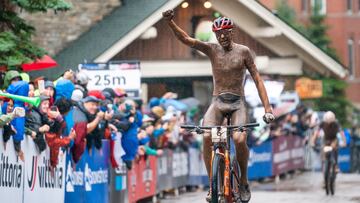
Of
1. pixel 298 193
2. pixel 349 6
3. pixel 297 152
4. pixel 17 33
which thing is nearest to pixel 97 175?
pixel 17 33

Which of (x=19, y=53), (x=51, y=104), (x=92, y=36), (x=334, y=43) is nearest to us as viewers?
(x=51, y=104)

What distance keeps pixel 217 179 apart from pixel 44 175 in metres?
2.97

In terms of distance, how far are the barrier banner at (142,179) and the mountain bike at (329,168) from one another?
3.69 meters

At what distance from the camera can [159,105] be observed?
2384 centimetres

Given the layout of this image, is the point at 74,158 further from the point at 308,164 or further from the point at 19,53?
the point at 308,164

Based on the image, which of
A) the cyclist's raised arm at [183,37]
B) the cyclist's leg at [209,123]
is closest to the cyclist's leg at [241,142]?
the cyclist's leg at [209,123]

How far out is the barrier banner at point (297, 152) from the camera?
114 feet

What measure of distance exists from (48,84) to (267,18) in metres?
16.6

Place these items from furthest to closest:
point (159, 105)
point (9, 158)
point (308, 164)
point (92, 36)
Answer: point (308, 164) → point (92, 36) → point (159, 105) → point (9, 158)

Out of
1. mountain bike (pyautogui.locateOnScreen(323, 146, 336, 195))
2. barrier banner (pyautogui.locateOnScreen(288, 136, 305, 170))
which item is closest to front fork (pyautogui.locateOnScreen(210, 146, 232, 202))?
mountain bike (pyautogui.locateOnScreen(323, 146, 336, 195))

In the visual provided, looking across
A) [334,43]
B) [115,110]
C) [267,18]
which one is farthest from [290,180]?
[334,43]

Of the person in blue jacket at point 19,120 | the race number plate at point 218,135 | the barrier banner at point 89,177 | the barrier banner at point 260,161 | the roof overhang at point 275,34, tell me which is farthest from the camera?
the roof overhang at point 275,34

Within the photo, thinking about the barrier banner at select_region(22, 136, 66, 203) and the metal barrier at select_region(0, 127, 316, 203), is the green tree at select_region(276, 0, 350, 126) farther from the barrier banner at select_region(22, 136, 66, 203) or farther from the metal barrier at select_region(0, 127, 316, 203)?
the barrier banner at select_region(22, 136, 66, 203)

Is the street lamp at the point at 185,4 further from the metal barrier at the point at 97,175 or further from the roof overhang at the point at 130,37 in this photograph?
the metal barrier at the point at 97,175
